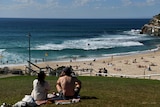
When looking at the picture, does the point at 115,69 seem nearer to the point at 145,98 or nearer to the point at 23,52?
the point at 23,52

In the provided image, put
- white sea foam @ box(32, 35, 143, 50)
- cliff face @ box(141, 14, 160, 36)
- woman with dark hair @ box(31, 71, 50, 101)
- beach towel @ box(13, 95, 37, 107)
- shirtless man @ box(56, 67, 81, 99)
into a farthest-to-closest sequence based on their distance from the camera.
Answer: cliff face @ box(141, 14, 160, 36)
white sea foam @ box(32, 35, 143, 50)
shirtless man @ box(56, 67, 81, 99)
woman with dark hair @ box(31, 71, 50, 101)
beach towel @ box(13, 95, 37, 107)

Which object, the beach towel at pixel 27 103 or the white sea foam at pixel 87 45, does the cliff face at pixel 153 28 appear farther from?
the beach towel at pixel 27 103

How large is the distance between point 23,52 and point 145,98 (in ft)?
164

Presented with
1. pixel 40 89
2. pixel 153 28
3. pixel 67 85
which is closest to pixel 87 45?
pixel 153 28

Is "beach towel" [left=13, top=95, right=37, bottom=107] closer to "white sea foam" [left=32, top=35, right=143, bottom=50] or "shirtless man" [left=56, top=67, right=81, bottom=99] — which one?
"shirtless man" [left=56, top=67, right=81, bottom=99]

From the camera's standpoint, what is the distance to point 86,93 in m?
11.5

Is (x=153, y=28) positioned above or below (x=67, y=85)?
above

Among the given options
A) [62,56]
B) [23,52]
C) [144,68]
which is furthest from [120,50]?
[144,68]

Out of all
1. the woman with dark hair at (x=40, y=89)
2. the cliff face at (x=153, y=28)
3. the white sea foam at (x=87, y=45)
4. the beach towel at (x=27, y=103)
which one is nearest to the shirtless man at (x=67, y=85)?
the woman with dark hair at (x=40, y=89)

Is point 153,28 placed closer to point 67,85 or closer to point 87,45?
point 87,45

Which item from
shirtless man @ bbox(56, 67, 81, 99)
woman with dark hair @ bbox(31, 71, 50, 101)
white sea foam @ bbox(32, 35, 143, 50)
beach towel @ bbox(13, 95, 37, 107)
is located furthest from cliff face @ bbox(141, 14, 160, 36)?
beach towel @ bbox(13, 95, 37, 107)

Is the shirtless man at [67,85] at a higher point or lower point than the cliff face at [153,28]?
lower

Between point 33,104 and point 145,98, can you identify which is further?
point 145,98

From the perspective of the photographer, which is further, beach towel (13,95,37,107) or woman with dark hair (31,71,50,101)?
woman with dark hair (31,71,50,101)
